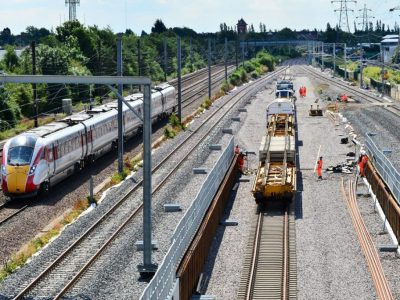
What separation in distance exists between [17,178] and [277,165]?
10965mm

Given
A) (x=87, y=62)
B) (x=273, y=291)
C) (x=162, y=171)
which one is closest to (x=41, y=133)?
(x=162, y=171)

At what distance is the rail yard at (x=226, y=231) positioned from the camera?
19.3 meters

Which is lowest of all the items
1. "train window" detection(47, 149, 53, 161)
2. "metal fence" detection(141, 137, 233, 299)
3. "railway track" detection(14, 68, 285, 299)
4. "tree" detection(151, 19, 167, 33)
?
"railway track" detection(14, 68, 285, 299)

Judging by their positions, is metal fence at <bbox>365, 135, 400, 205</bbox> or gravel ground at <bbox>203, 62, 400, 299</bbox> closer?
gravel ground at <bbox>203, 62, 400, 299</bbox>

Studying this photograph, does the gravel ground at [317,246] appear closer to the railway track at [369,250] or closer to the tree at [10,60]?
the railway track at [369,250]

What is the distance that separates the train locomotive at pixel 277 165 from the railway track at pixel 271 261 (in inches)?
36.0

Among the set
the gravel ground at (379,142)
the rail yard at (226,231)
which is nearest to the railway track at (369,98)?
the gravel ground at (379,142)

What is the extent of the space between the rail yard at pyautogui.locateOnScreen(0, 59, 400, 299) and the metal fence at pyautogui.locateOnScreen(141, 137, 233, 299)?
0.13ft

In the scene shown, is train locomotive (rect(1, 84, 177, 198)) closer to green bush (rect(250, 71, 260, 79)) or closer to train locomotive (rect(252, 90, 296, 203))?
train locomotive (rect(252, 90, 296, 203))

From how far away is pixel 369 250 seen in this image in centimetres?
2302

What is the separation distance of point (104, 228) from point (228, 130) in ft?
85.4

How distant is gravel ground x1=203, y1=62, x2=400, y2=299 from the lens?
65.2 ft

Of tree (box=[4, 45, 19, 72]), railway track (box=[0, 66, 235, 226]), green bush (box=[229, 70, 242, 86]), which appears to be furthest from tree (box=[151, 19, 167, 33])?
tree (box=[4, 45, 19, 72])

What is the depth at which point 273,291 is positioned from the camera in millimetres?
19609
